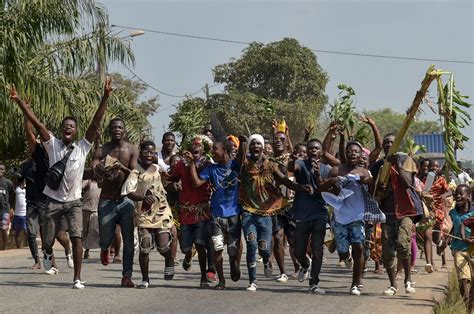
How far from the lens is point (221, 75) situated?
49.8 metres

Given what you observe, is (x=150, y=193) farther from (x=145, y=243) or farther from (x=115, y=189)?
(x=145, y=243)

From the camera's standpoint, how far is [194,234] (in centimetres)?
1244

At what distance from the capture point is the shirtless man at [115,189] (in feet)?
39.5

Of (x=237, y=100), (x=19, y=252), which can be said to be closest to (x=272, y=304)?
(x=19, y=252)

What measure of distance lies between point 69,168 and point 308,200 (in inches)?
110

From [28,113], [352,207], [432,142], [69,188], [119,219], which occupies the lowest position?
[119,219]

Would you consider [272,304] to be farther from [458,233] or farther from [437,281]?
[437,281]

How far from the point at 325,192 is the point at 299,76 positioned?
37197mm

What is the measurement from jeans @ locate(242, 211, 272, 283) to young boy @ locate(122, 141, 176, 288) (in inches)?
35.2

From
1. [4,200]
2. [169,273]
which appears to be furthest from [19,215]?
[169,273]

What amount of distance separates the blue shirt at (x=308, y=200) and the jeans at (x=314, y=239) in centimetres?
7

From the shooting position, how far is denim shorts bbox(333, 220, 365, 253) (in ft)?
39.2

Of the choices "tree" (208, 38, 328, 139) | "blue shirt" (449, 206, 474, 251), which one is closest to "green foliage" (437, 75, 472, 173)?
"blue shirt" (449, 206, 474, 251)

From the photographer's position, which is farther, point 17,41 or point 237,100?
point 237,100
